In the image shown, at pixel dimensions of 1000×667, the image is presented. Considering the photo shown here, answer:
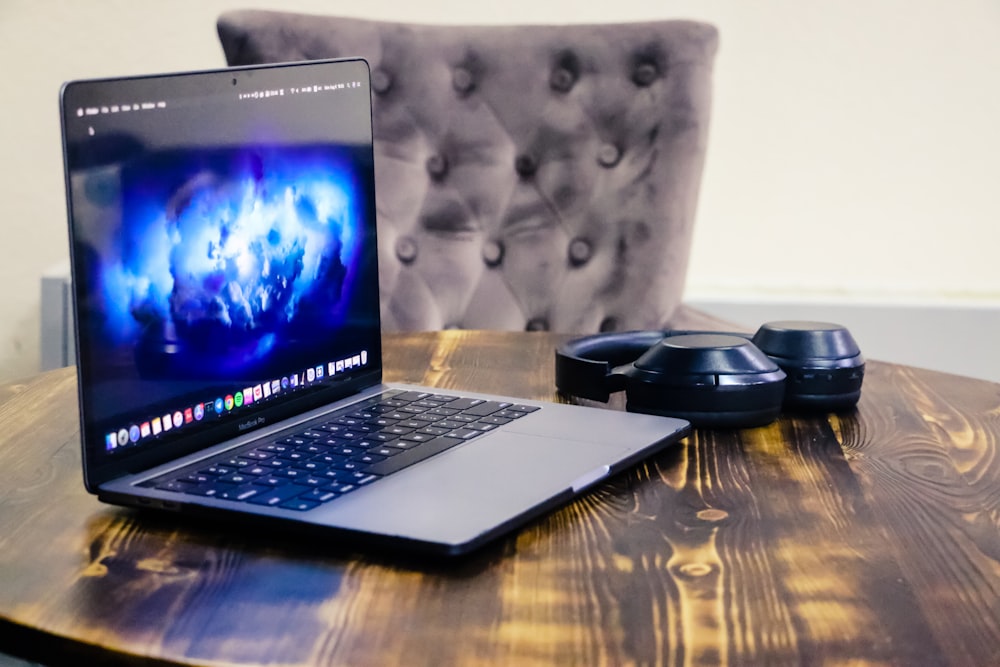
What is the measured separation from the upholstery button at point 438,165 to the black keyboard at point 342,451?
33.5 inches

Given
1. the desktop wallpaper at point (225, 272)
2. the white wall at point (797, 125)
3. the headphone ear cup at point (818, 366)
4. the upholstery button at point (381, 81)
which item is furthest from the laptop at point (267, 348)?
the white wall at point (797, 125)

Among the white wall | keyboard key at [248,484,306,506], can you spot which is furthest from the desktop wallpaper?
the white wall

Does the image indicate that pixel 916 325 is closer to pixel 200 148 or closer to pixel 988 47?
pixel 988 47

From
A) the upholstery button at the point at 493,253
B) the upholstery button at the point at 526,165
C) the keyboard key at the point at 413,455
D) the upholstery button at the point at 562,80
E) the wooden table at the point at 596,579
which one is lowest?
the wooden table at the point at 596,579

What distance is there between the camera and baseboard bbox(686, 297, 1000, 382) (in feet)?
6.47

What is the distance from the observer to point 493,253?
163cm

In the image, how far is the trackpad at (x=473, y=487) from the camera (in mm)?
528

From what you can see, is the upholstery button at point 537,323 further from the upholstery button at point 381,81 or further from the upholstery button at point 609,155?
the upholstery button at point 381,81

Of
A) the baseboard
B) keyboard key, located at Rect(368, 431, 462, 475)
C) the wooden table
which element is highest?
keyboard key, located at Rect(368, 431, 462, 475)

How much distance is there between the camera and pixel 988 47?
1923mm

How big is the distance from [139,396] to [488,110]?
104cm

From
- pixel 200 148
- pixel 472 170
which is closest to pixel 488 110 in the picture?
pixel 472 170

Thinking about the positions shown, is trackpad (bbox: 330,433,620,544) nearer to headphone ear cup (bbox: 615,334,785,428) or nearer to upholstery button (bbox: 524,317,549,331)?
headphone ear cup (bbox: 615,334,785,428)

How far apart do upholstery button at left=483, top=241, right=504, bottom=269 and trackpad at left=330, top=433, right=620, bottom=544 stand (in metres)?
0.95
